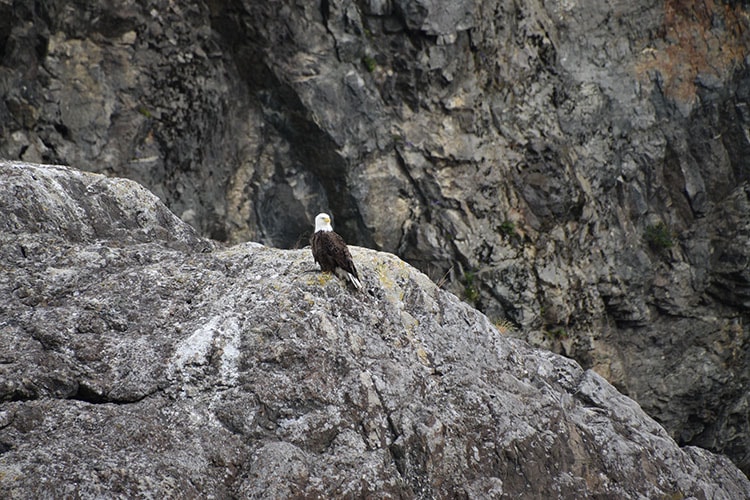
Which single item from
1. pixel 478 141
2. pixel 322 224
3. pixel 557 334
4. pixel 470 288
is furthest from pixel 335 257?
pixel 557 334

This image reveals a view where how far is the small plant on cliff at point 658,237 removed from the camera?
18.4m

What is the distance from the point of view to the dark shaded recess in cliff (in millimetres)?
16125

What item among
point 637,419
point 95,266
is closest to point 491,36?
point 637,419

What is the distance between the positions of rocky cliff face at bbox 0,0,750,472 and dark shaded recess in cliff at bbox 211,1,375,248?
0.15 feet

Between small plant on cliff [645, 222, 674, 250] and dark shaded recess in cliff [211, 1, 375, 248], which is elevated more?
small plant on cliff [645, 222, 674, 250]

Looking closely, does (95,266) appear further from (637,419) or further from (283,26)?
(283,26)

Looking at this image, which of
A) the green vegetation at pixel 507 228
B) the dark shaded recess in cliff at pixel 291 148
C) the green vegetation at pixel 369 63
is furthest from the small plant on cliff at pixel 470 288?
the green vegetation at pixel 369 63

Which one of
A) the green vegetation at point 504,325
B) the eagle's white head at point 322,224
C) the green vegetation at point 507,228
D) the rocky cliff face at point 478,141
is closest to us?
the eagle's white head at point 322,224

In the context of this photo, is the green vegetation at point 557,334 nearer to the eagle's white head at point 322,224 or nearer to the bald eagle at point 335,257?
the eagle's white head at point 322,224

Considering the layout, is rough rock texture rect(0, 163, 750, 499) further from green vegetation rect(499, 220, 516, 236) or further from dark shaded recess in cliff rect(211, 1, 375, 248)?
green vegetation rect(499, 220, 516, 236)

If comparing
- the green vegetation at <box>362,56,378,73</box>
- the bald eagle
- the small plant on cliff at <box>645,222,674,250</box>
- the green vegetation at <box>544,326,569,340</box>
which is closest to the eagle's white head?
the bald eagle

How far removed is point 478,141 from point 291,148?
4.11m

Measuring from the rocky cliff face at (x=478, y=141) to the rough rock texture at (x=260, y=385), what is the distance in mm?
7256

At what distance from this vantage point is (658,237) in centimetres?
1842
